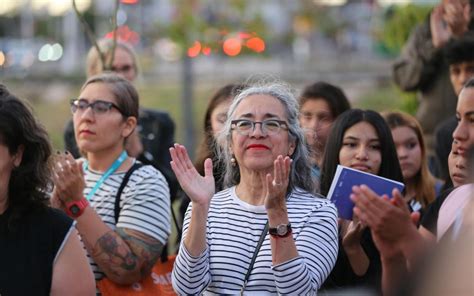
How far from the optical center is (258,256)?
4.45 meters

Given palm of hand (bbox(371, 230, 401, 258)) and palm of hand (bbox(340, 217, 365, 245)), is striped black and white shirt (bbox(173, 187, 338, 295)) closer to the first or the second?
palm of hand (bbox(340, 217, 365, 245))

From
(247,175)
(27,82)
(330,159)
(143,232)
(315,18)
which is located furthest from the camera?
(315,18)

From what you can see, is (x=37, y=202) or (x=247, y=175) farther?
(x=247, y=175)

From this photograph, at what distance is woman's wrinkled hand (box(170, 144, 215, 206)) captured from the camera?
A: 4.40 metres

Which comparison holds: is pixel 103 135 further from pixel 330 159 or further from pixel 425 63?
pixel 425 63

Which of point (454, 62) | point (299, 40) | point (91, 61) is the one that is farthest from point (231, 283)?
point (299, 40)

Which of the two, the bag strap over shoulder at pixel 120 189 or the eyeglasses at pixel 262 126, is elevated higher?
the eyeglasses at pixel 262 126

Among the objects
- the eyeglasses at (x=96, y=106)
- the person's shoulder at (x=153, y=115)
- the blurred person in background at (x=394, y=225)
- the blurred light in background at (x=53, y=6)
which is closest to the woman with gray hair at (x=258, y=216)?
the blurred person in background at (x=394, y=225)

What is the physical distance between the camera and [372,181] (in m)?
4.73

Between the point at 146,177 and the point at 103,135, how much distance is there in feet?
1.24

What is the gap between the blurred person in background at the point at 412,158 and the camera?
20.5 feet

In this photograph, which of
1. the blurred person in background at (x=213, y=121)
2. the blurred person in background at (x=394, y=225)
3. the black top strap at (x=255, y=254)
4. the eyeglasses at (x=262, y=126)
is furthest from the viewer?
the blurred person in background at (x=213, y=121)

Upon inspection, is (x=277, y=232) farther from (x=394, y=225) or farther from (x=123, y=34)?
(x=123, y=34)

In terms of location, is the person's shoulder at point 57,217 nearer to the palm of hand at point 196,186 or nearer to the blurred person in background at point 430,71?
the palm of hand at point 196,186
